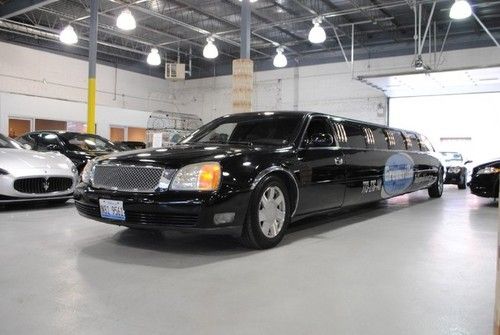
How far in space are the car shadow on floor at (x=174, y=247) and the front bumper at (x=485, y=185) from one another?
10.8 feet

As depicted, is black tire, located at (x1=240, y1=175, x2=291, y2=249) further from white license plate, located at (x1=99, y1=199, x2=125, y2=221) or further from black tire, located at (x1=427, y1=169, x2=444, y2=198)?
black tire, located at (x1=427, y1=169, x2=444, y2=198)

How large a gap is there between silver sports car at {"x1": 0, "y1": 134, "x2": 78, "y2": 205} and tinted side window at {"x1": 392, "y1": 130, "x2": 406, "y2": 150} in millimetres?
4640

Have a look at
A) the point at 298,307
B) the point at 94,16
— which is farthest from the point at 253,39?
the point at 298,307

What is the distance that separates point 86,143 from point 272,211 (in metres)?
5.59

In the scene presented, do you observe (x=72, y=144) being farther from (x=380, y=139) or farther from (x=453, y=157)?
(x=453, y=157)

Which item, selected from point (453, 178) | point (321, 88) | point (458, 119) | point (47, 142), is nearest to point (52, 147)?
point (47, 142)

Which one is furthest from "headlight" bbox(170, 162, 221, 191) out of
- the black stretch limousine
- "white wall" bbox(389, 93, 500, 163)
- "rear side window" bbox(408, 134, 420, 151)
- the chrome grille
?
"white wall" bbox(389, 93, 500, 163)

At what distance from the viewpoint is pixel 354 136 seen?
5371 millimetres

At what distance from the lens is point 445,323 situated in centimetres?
226

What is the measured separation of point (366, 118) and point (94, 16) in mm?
10050

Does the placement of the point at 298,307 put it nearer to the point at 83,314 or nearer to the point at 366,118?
the point at 83,314

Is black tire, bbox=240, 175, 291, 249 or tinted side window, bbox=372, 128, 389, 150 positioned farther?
tinted side window, bbox=372, 128, 389, 150

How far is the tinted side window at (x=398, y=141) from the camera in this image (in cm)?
674

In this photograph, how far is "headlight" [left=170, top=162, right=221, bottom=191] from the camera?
340 cm
